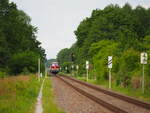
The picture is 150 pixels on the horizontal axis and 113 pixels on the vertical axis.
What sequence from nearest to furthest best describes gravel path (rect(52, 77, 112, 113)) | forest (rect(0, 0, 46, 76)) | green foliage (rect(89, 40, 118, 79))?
gravel path (rect(52, 77, 112, 113)), green foliage (rect(89, 40, 118, 79)), forest (rect(0, 0, 46, 76))

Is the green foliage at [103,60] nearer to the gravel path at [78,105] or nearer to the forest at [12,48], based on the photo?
the gravel path at [78,105]

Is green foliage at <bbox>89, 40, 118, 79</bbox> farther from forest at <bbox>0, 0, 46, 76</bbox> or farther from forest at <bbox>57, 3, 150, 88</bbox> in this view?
forest at <bbox>0, 0, 46, 76</bbox>

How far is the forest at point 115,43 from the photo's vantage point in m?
33.6

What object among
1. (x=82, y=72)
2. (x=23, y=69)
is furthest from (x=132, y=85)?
(x=82, y=72)

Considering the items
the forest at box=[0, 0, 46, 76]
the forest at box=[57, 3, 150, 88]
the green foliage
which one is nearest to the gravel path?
the forest at box=[57, 3, 150, 88]

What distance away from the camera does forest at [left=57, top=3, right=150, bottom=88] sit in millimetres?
33594

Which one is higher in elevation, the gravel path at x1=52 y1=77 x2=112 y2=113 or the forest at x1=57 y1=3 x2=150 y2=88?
the forest at x1=57 y1=3 x2=150 y2=88

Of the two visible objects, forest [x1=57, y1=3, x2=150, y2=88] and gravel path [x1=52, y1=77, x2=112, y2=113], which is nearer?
gravel path [x1=52, y1=77, x2=112, y2=113]

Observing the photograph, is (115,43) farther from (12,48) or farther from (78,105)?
(12,48)

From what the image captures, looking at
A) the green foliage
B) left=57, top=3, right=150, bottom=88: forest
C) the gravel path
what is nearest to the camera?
the gravel path

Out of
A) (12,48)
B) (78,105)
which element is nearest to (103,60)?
(78,105)

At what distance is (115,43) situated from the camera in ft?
149

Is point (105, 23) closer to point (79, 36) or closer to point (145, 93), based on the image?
point (79, 36)

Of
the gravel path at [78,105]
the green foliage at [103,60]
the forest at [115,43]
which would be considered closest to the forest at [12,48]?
the forest at [115,43]
